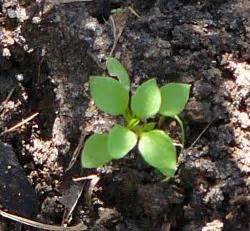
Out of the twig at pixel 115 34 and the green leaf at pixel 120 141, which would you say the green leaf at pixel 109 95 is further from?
the twig at pixel 115 34

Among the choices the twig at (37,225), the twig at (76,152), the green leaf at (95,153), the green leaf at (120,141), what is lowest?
the twig at (37,225)

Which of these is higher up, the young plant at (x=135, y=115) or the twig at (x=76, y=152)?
the young plant at (x=135, y=115)

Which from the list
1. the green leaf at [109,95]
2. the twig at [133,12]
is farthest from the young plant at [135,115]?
the twig at [133,12]

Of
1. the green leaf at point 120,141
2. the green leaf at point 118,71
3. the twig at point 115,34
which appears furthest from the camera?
the twig at point 115,34

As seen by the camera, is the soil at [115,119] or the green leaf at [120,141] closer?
the green leaf at [120,141]

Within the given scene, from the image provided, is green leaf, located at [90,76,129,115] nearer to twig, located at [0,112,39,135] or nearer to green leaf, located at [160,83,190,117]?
green leaf, located at [160,83,190,117]

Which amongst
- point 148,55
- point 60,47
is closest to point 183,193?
point 148,55

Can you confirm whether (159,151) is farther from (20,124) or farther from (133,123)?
(20,124)
